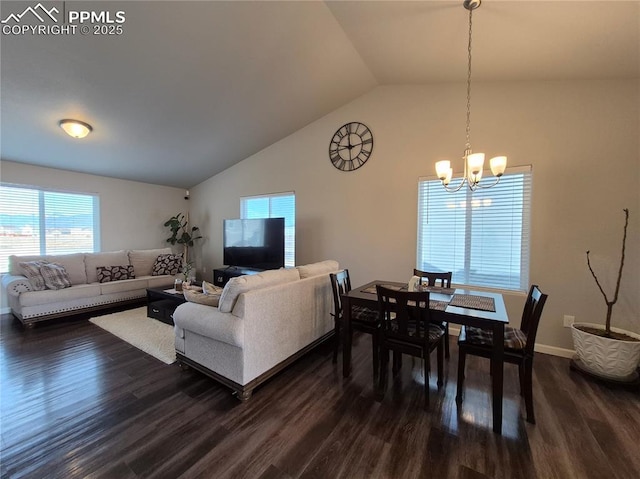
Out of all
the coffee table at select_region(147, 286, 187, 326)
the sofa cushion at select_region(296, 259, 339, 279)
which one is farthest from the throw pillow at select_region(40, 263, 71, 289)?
the sofa cushion at select_region(296, 259, 339, 279)

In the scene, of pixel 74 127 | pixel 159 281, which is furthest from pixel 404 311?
pixel 159 281

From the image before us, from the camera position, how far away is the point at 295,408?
200cm

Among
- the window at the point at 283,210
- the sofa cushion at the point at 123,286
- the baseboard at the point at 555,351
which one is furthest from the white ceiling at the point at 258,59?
the baseboard at the point at 555,351

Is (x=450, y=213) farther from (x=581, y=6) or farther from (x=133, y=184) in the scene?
(x=133, y=184)

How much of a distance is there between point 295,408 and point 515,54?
12.1 ft

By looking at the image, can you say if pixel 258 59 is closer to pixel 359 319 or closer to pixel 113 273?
pixel 359 319

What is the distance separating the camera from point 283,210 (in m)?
4.84

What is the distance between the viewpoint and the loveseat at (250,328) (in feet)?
6.79

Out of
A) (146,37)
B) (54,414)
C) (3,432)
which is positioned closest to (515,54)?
(146,37)

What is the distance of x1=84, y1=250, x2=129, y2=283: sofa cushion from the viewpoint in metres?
4.47

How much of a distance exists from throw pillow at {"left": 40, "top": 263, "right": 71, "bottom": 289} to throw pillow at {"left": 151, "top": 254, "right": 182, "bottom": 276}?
4.29 feet

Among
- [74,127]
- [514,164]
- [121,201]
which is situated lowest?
[121,201]

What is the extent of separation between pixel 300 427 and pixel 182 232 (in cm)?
571

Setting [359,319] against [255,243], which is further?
[255,243]
